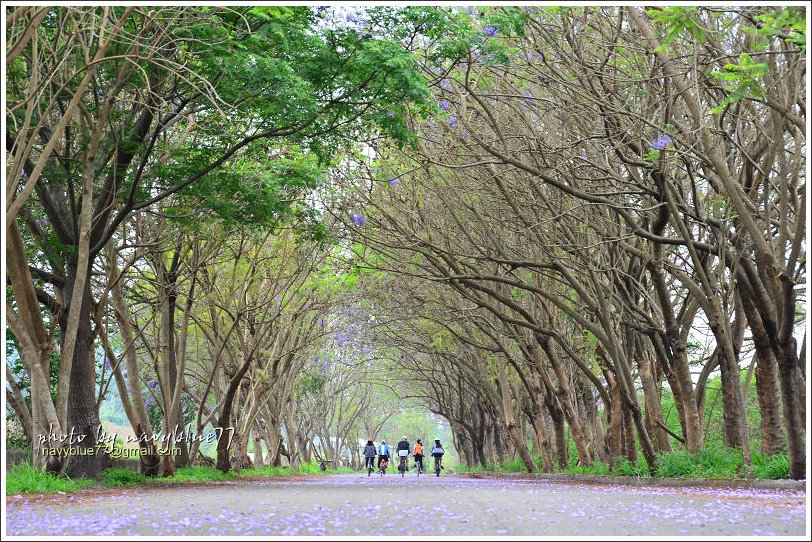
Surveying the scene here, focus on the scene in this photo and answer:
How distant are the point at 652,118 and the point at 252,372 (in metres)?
15.9

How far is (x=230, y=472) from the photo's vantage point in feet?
78.9

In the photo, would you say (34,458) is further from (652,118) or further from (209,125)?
(652,118)

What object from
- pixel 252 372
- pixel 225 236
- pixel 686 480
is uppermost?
pixel 225 236

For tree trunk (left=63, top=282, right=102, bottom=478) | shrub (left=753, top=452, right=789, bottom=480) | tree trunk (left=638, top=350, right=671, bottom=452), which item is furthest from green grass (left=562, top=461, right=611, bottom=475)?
tree trunk (left=63, top=282, right=102, bottom=478)

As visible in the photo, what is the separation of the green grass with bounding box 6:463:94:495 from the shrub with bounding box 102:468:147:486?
142cm

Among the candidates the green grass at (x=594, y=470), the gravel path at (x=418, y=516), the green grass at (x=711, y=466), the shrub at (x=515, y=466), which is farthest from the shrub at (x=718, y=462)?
the shrub at (x=515, y=466)

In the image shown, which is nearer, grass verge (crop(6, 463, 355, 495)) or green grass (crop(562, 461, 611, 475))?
grass verge (crop(6, 463, 355, 495))

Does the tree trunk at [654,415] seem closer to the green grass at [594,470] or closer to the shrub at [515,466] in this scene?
the green grass at [594,470]

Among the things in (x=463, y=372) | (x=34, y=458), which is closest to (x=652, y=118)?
(x=34, y=458)

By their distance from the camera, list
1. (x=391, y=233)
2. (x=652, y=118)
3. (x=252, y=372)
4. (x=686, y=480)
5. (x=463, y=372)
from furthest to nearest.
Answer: (x=463, y=372) → (x=252, y=372) → (x=391, y=233) → (x=686, y=480) → (x=652, y=118)

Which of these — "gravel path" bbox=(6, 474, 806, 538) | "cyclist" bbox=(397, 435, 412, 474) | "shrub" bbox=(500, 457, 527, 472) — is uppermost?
"cyclist" bbox=(397, 435, 412, 474)

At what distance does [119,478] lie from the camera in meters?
16.1

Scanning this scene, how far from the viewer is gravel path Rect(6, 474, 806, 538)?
7.09m

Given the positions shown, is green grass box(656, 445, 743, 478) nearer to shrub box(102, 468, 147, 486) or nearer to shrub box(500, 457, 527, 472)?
shrub box(102, 468, 147, 486)
